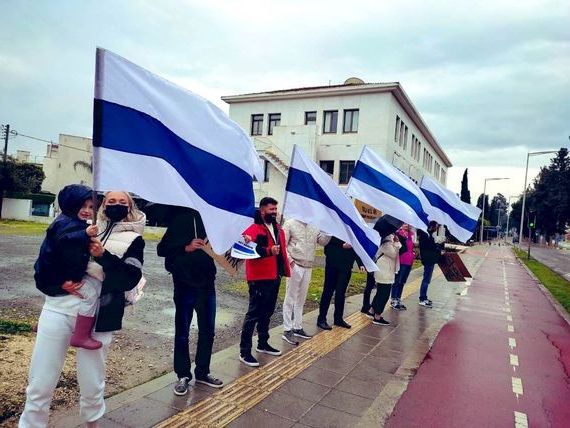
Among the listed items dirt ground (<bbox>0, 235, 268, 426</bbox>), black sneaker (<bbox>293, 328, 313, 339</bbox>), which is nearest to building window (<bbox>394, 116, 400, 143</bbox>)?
dirt ground (<bbox>0, 235, 268, 426</bbox>)

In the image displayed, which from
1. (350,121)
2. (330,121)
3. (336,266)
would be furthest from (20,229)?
(336,266)

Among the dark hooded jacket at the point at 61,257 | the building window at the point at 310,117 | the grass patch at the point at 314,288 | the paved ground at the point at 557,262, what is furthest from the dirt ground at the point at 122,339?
the building window at the point at 310,117

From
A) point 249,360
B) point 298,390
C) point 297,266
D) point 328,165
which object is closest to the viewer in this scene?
point 298,390

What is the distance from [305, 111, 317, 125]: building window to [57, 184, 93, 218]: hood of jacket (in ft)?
95.8

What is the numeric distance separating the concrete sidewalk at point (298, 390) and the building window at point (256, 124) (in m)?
27.6

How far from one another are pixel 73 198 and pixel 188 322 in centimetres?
188

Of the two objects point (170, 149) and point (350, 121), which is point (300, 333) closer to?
point (170, 149)

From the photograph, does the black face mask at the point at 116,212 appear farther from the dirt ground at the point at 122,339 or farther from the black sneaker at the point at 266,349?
the black sneaker at the point at 266,349

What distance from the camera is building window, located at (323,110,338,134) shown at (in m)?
30.9

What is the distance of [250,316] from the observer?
17.9ft

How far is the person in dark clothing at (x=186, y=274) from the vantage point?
14.2 feet

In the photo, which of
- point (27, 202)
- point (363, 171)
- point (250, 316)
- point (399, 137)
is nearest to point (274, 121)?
point (399, 137)

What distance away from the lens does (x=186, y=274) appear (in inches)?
170

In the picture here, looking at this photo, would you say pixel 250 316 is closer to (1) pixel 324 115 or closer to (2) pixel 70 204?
(2) pixel 70 204
